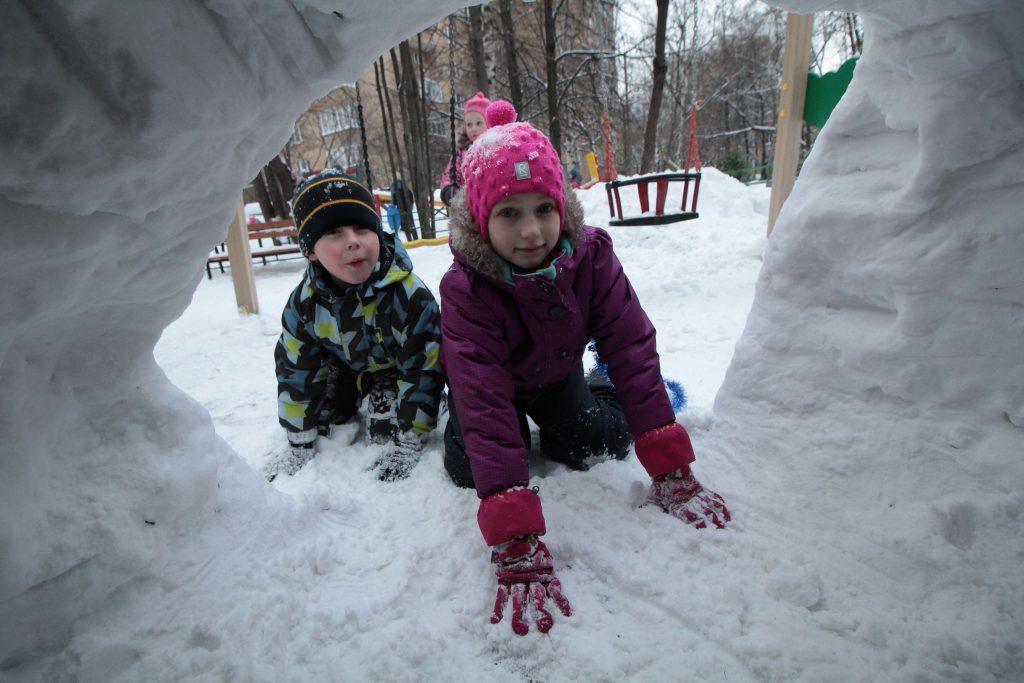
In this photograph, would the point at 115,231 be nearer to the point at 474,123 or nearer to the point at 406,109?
the point at 474,123

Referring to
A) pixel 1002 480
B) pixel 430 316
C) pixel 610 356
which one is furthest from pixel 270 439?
pixel 1002 480

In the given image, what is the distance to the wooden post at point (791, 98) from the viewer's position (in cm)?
343

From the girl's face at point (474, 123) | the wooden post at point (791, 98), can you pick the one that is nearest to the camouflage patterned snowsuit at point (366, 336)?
the wooden post at point (791, 98)

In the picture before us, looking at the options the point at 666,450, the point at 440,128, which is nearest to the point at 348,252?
the point at 666,450

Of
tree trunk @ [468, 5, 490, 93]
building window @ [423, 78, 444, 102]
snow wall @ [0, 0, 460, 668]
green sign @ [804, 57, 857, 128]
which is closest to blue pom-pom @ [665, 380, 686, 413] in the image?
snow wall @ [0, 0, 460, 668]

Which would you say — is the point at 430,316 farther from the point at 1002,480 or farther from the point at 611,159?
the point at 611,159

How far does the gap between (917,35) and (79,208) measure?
5.41 feet

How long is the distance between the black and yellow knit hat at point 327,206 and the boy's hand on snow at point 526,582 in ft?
4.07

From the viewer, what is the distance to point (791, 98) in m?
3.54

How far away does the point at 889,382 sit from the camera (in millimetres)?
1312

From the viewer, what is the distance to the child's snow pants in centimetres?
166

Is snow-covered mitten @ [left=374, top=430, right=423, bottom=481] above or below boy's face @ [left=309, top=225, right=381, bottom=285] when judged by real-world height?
below

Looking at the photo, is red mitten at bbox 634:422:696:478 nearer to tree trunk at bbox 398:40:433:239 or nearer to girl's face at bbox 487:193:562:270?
girl's face at bbox 487:193:562:270

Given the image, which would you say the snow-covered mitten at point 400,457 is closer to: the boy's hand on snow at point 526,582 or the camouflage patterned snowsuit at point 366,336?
the camouflage patterned snowsuit at point 366,336
